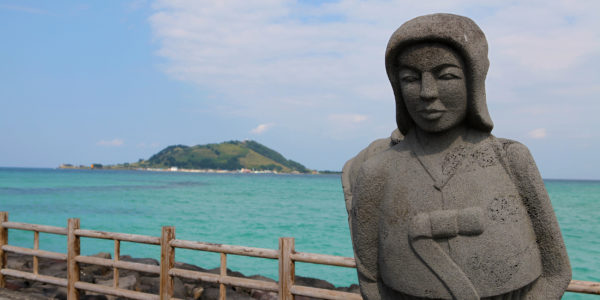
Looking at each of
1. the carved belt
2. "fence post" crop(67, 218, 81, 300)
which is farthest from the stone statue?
"fence post" crop(67, 218, 81, 300)

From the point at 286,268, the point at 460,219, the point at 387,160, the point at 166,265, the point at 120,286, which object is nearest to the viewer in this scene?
the point at 460,219

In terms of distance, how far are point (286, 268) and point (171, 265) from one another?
1800 millimetres

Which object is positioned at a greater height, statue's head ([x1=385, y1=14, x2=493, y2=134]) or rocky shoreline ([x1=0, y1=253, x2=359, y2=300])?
statue's head ([x1=385, y1=14, x2=493, y2=134])

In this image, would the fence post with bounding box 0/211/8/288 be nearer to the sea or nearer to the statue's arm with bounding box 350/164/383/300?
the statue's arm with bounding box 350/164/383/300

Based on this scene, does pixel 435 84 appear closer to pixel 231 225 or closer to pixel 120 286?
pixel 120 286

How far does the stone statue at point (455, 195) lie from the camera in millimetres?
2229

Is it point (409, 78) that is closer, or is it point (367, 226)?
point (409, 78)

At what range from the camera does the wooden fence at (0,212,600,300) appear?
538 cm

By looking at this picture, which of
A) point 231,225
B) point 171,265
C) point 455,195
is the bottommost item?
point 231,225

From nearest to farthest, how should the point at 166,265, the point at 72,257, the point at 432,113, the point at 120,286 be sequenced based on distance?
1. the point at 432,113
2. the point at 166,265
3. the point at 72,257
4. the point at 120,286

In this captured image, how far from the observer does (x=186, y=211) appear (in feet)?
107

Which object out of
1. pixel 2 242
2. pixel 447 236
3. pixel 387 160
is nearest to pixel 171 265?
pixel 2 242

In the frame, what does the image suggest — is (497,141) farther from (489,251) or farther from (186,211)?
(186,211)

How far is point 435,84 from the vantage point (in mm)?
2309
